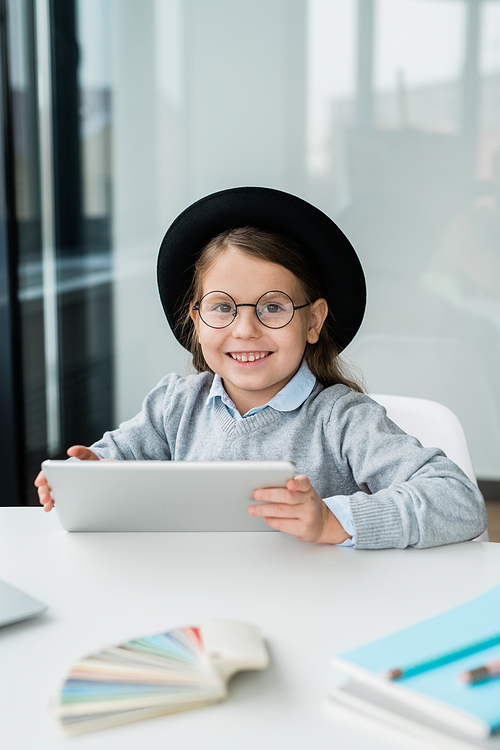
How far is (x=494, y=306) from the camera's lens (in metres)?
2.39

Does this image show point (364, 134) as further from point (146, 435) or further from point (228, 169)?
point (146, 435)

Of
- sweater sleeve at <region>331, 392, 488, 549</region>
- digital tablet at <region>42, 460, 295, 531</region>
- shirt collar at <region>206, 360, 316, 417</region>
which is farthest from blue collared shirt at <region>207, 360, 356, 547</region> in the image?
digital tablet at <region>42, 460, 295, 531</region>

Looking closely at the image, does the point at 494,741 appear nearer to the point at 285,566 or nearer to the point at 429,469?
the point at 285,566

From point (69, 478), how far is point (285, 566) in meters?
0.27

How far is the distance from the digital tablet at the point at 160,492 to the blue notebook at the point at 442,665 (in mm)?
243

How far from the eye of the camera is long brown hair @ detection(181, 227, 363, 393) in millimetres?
1252

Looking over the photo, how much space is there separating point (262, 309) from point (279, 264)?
0.27 feet

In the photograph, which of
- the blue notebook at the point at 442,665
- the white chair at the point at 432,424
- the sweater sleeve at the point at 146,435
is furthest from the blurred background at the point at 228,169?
the blue notebook at the point at 442,665

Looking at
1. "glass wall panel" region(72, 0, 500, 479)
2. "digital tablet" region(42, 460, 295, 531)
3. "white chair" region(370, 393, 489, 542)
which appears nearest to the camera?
"digital tablet" region(42, 460, 295, 531)

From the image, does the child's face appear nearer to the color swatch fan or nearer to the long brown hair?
the long brown hair

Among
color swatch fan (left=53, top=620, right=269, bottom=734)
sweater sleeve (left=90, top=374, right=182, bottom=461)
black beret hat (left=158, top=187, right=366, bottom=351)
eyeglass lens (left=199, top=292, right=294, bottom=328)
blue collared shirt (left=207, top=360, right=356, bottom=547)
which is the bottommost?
sweater sleeve (left=90, top=374, right=182, bottom=461)

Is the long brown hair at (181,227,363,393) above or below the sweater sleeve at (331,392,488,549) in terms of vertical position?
above

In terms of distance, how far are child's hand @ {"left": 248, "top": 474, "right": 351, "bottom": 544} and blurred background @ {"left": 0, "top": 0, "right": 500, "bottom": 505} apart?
1551mm

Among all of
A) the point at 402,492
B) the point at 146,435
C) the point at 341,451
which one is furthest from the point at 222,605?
the point at 146,435
